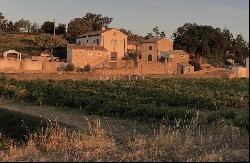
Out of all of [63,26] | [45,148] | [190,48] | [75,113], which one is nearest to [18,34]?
[63,26]

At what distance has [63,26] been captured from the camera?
102812 mm

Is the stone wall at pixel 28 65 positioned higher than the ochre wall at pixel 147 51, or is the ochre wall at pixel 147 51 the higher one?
the ochre wall at pixel 147 51

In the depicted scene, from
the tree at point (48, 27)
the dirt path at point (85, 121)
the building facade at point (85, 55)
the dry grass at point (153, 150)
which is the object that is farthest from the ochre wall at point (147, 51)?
the dry grass at point (153, 150)

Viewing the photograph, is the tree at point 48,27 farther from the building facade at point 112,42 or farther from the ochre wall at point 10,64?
the ochre wall at point 10,64

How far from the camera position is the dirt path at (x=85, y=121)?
15.7m

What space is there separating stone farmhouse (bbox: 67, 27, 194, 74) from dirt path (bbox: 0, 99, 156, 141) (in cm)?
3918

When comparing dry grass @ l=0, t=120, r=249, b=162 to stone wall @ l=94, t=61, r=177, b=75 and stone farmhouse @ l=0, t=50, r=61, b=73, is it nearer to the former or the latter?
stone farmhouse @ l=0, t=50, r=61, b=73

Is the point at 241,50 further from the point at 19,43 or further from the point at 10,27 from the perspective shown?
the point at 10,27

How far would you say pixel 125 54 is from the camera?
8206 cm

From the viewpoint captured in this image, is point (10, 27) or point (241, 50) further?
point (10, 27)

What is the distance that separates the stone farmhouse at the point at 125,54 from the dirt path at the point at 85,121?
129 feet

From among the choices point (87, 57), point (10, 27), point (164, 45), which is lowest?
point (87, 57)

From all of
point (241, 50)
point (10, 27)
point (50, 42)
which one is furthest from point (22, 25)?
point (241, 50)

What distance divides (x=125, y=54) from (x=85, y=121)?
61.8m
